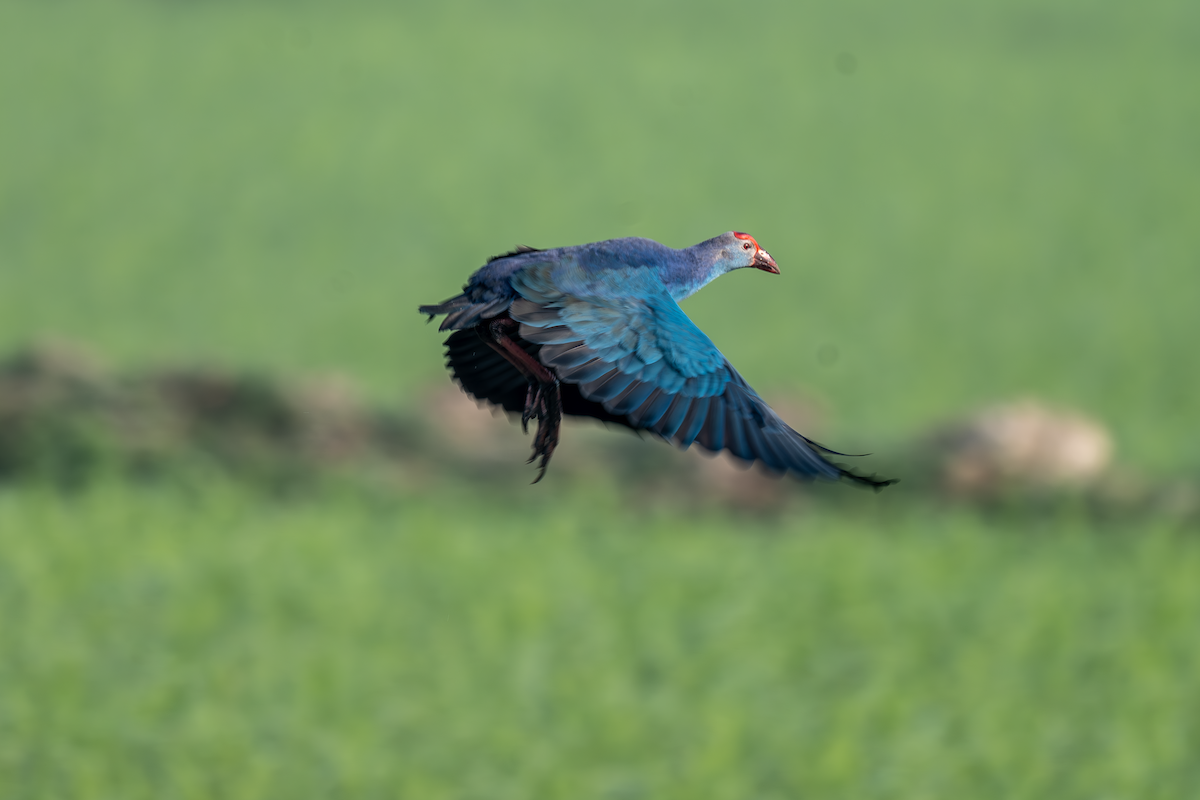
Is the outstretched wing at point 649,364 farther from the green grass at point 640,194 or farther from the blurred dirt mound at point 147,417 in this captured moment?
the green grass at point 640,194

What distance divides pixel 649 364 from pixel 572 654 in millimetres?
11584

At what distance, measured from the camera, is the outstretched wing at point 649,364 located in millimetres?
1649

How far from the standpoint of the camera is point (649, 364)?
174cm

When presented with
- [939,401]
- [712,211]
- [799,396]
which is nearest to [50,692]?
[799,396]

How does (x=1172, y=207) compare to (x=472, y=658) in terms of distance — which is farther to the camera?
(x=1172, y=207)

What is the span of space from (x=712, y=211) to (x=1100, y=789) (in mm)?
12439

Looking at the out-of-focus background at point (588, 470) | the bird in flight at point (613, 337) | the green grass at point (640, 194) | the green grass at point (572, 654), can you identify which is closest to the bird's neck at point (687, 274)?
the bird in flight at point (613, 337)

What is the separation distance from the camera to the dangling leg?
69.6 inches

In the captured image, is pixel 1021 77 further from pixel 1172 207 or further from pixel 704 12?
pixel 704 12

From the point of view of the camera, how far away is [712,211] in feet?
73.2

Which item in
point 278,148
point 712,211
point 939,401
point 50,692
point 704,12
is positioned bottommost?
point 50,692

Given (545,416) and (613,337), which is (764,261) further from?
(545,416)

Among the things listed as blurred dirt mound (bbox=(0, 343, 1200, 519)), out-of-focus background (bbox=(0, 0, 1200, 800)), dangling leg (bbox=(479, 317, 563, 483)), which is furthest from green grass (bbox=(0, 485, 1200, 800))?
dangling leg (bbox=(479, 317, 563, 483))

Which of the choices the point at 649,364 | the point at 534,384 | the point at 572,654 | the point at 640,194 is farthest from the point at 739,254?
the point at 640,194
